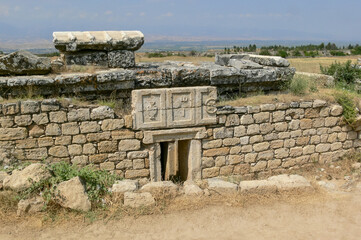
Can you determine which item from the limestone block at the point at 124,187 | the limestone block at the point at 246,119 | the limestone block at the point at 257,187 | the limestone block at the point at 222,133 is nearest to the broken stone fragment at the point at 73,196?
the limestone block at the point at 124,187

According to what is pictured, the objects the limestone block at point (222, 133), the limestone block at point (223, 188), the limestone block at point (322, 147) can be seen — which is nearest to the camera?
the limestone block at point (223, 188)

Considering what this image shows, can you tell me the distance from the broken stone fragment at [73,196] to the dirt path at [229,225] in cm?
28

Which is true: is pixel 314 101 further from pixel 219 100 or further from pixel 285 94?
pixel 219 100

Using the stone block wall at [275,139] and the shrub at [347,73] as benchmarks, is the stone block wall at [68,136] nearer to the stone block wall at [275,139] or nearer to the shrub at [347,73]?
the stone block wall at [275,139]

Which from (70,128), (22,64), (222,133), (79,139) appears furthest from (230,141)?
(22,64)

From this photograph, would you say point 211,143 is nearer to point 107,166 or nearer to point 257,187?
point 257,187

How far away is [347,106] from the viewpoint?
787 centimetres

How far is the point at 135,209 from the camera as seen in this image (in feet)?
17.1

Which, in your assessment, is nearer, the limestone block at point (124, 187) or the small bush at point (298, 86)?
the limestone block at point (124, 187)

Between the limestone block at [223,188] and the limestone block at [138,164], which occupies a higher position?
the limestone block at [138,164]

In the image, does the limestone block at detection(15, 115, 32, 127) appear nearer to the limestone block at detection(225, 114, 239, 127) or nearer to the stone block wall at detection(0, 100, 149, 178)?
the stone block wall at detection(0, 100, 149, 178)

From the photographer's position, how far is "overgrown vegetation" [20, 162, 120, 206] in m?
5.07

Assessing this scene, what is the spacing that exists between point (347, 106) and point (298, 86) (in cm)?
123

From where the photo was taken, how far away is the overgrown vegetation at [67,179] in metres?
5.07
